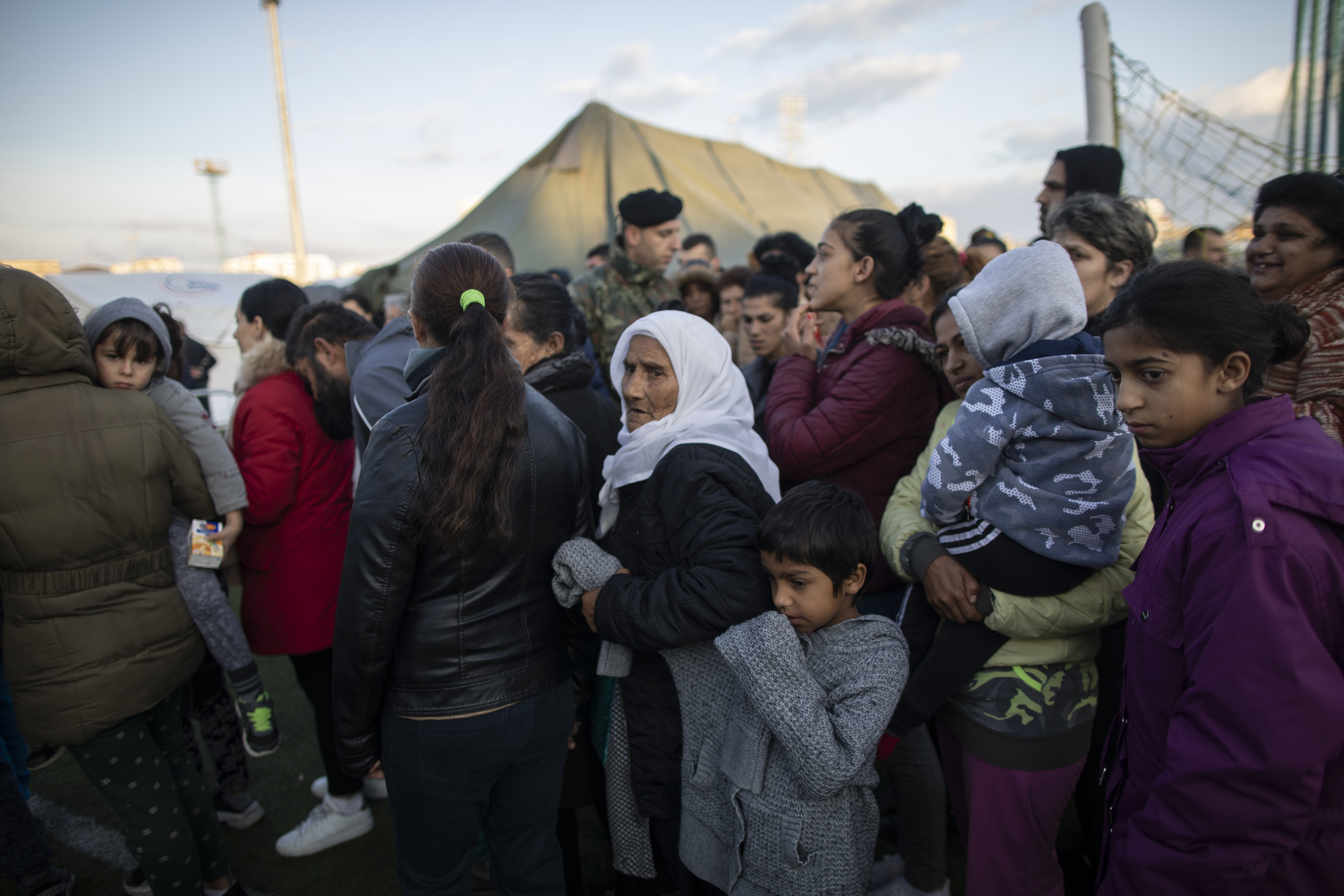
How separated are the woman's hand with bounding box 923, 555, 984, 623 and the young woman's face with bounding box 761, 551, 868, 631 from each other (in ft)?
0.67

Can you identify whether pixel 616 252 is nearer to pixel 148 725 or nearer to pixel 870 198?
pixel 148 725

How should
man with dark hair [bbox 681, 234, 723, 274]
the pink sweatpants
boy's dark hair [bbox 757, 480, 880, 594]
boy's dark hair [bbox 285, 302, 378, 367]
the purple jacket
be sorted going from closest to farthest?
1. the purple jacket
2. boy's dark hair [bbox 757, 480, 880, 594]
3. the pink sweatpants
4. boy's dark hair [bbox 285, 302, 378, 367]
5. man with dark hair [bbox 681, 234, 723, 274]

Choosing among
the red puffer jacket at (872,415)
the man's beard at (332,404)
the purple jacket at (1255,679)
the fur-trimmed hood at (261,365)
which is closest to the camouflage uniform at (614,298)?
the man's beard at (332,404)

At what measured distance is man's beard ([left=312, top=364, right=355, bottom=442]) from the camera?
2861 millimetres

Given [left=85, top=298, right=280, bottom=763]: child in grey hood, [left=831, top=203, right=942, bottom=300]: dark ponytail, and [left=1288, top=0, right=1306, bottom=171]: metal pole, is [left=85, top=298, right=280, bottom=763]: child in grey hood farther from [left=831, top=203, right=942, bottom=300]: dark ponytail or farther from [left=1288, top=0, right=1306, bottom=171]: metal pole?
[left=1288, top=0, right=1306, bottom=171]: metal pole

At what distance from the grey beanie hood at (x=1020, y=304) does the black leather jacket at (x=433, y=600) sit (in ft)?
3.73

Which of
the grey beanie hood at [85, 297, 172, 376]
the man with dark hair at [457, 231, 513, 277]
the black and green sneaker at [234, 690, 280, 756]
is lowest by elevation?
the black and green sneaker at [234, 690, 280, 756]

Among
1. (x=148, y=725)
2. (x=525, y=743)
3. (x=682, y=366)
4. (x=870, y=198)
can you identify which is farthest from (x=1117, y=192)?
(x=870, y=198)

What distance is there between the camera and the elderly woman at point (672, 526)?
5.82 ft

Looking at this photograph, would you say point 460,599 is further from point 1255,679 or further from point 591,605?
point 1255,679

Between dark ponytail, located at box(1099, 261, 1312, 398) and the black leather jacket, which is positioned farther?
the black leather jacket

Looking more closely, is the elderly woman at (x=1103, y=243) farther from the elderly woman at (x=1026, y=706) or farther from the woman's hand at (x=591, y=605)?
the woman's hand at (x=591, y=605)

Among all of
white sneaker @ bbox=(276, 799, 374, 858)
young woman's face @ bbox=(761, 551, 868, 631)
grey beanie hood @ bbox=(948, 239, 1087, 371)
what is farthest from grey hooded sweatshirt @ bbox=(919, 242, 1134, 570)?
white sneaker @ bbox=(276, 799, 374, 858)

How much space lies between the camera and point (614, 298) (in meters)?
4.34
